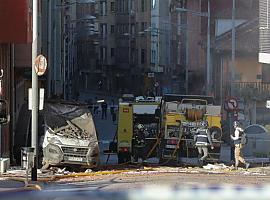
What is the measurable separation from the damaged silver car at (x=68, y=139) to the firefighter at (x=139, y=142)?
2.30 m

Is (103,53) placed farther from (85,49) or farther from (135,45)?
(135,45)

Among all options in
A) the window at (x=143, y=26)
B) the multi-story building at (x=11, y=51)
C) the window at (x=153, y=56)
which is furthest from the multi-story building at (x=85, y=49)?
the multi-story building at (x=11, y=51)

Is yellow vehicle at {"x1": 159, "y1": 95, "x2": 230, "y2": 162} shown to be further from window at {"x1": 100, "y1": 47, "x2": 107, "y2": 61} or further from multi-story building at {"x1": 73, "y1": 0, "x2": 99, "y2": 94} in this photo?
window at {"x1": 100, "y1": 47, "x2": 107, "y2": 61}

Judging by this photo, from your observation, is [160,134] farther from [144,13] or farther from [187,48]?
[144,13]

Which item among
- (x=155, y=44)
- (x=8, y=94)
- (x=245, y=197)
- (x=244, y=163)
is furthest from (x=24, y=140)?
(x=155, y=44)

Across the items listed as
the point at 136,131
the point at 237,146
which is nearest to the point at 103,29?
the point at 136,131

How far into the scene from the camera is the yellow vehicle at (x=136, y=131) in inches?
813

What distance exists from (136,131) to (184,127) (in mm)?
1571

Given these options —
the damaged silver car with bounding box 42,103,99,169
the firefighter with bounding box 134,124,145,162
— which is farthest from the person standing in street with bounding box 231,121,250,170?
the damaged silver car with bounding box 42,103,99,169

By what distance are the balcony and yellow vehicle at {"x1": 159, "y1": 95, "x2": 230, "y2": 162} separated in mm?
19728

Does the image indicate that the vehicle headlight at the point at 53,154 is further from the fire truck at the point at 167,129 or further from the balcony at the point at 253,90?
the balcony at the point at 253,90

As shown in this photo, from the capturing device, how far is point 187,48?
65375 millimetres

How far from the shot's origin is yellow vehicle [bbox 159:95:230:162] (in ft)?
66.8

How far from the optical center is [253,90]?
41.5m
